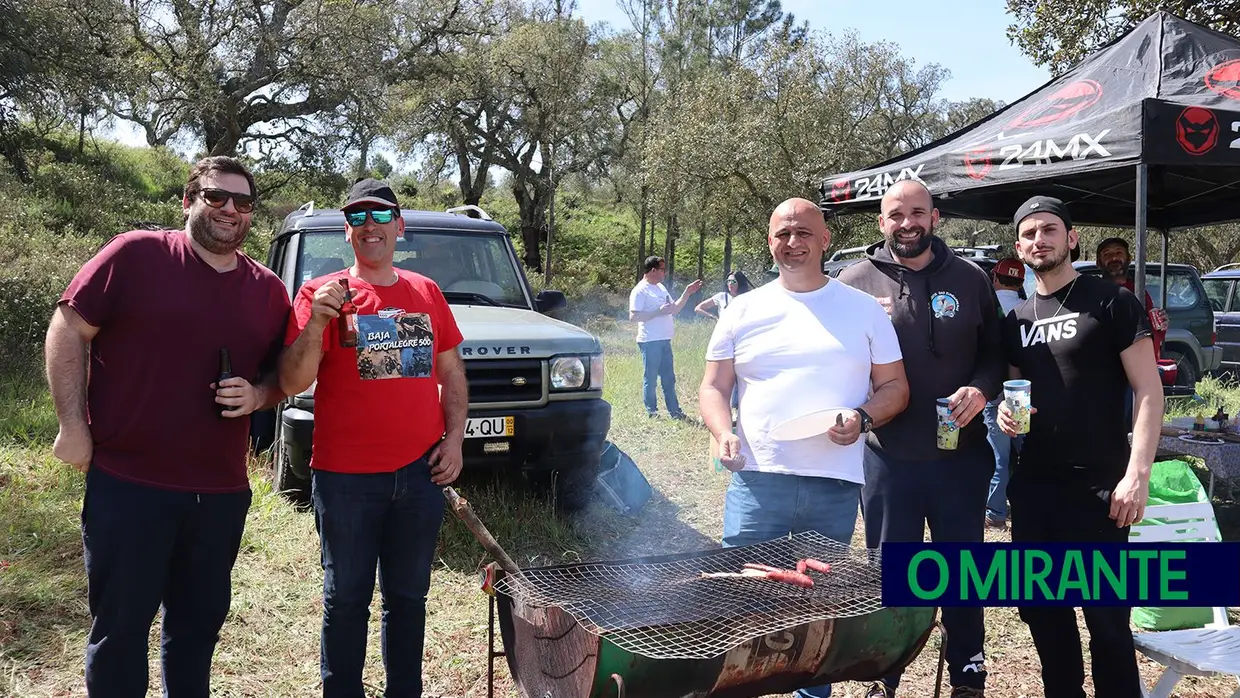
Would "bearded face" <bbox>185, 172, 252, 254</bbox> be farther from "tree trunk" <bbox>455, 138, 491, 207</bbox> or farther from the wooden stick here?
"tree trunk" <bbox>455, 138, 491, 207</bbox>

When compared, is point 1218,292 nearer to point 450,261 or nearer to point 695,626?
point 450,261

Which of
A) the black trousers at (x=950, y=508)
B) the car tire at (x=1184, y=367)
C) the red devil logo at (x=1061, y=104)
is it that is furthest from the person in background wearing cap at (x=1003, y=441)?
the car tire at (x=1184, y=367)

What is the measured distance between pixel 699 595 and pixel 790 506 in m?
0.54

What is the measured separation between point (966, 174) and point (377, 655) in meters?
4.82

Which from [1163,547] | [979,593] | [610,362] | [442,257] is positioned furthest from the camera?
[610,362]

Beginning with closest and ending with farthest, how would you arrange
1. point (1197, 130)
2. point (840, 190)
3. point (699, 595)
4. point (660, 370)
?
point (699, 595)
point (1197, 130)
point (840, 190)
point (660, 370)

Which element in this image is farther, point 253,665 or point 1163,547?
point 253,665

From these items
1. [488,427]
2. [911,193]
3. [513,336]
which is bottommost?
[488,427]

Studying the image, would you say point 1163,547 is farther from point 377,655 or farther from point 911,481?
point 377,655

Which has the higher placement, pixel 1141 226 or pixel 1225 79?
pixel 1225 79

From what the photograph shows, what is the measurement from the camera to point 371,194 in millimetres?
2895

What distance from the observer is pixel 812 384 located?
288cm

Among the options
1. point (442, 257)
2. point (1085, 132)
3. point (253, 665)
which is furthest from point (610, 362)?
point (253, 665)

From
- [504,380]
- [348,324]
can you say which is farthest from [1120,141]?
[348,324]
